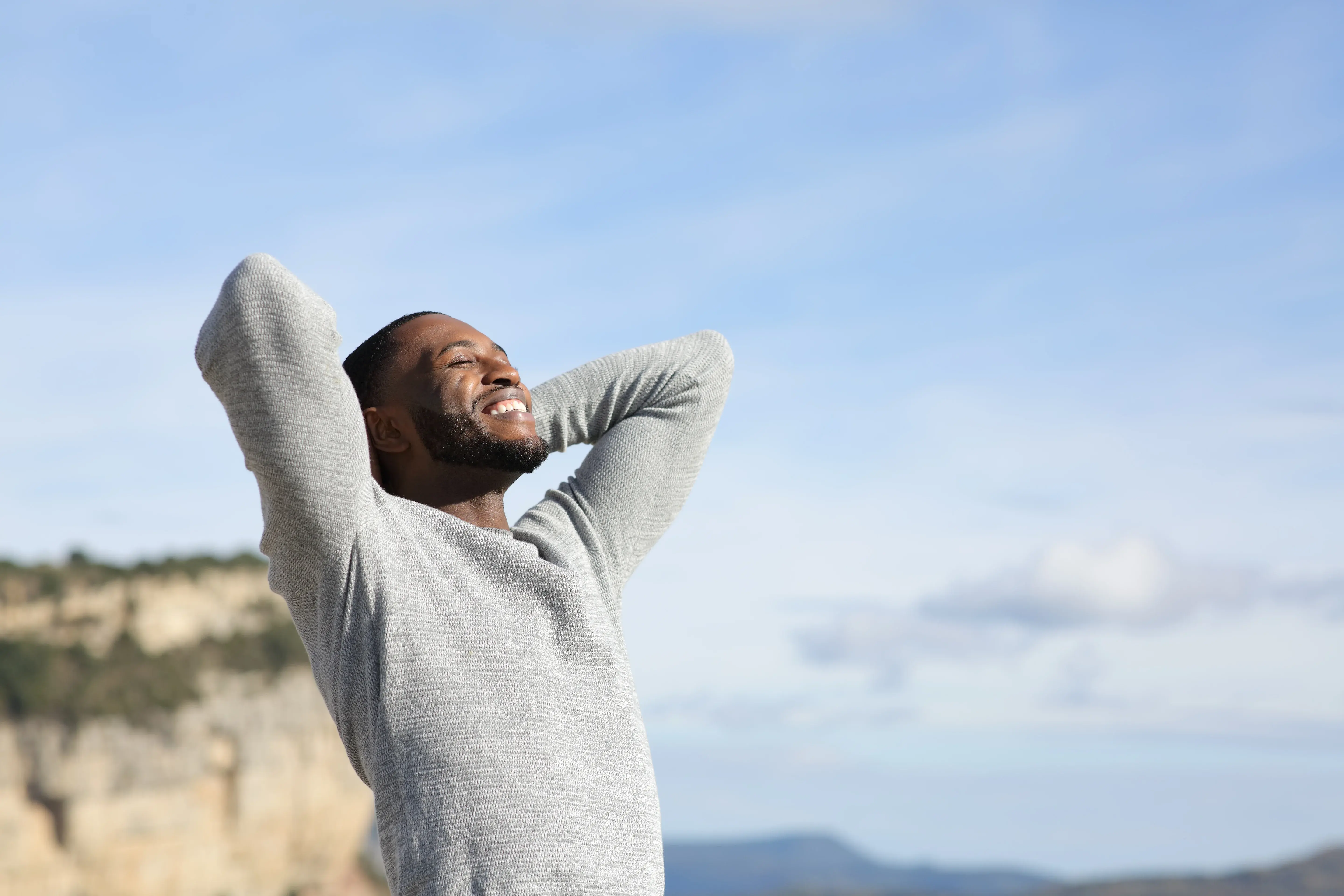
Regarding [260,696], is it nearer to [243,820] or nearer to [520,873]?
[243,820]

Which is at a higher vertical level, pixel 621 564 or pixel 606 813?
pixel 621 564

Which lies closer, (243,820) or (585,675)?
(585,675)

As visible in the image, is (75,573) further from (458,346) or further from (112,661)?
(458,346)

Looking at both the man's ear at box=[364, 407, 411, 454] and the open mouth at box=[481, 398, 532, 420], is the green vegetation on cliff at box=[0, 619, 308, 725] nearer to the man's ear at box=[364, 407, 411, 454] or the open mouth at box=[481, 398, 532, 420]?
the man's ear at box=[364, 407, 411, 454]

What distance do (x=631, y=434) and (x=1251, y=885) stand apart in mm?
65097

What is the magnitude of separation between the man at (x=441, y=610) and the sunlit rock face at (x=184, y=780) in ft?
86.9

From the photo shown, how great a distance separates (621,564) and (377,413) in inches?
23.4

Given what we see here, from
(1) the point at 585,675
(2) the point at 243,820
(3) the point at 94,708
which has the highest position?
(3) the point at 94,708

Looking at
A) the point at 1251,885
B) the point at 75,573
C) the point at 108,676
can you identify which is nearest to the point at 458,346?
the point at 108,676

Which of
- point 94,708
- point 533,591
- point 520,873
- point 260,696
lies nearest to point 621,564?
point 533,591

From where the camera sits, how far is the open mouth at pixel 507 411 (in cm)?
286

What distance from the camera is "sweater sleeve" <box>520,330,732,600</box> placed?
304cm

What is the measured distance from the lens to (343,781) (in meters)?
33.1

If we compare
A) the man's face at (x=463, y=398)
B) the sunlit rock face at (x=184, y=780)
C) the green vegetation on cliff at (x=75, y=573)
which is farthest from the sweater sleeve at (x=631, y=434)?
the green vegetation on cliff at (x=75, y=573)
